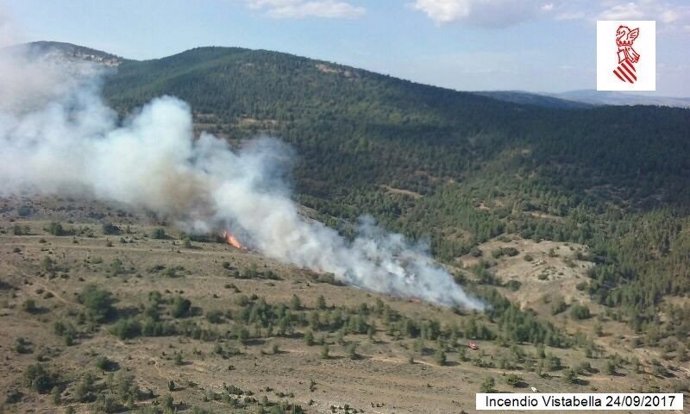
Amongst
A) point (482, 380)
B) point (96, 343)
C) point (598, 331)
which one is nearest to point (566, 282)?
point (598, 331)

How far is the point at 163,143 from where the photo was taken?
88438 millimetres

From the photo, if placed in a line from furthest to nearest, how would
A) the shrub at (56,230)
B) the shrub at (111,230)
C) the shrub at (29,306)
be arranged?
1. the shrub at (111,230)
2. the shrub at (56,230)
3. the shrub at (29,306)

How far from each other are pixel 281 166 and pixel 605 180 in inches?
2560

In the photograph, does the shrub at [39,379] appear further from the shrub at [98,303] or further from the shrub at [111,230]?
the shrub at [111,230]

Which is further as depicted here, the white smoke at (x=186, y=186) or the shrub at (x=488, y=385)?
the white smoke at (x=186, y=186)

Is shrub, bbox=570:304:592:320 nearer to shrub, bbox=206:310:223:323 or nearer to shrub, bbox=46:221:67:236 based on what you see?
shrub, bbox=206:310:223:323

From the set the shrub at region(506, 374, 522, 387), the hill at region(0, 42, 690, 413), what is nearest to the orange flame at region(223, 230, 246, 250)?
the hill at region(0, 42, 690, 413)

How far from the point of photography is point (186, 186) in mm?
83312

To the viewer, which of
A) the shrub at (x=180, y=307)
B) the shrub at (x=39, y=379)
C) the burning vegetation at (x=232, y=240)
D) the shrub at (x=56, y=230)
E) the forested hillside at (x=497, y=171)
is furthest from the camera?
the forested hillside at (x=497, y=171)

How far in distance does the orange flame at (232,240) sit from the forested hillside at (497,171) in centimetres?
1701

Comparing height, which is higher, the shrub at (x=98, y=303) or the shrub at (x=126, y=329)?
the shrub at (x=98, y=303)

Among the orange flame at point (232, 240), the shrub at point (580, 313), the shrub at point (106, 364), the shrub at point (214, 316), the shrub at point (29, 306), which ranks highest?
the orange flame at point (232, 240)

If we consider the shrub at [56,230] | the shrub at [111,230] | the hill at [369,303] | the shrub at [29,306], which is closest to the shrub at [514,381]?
the hill at [369,303]

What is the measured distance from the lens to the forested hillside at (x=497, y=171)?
88.5 m
